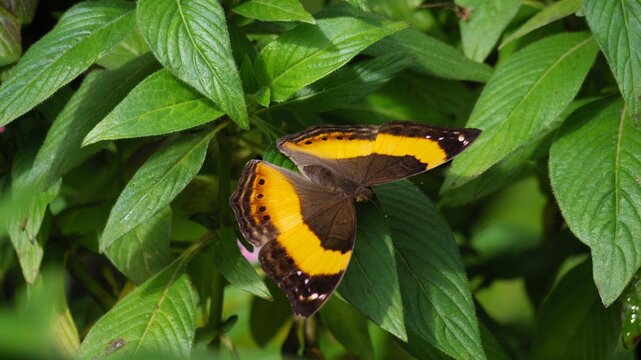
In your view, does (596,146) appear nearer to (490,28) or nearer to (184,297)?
(490,28)

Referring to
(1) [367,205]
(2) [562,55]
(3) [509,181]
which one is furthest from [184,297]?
(2) [562,55]

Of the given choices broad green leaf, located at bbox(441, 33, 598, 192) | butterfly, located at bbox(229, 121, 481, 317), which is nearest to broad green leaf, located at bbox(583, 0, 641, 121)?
broad green leaf, located at bbox(441, 33, 598, 192)

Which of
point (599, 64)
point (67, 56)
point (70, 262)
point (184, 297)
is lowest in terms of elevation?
point (70, 262)

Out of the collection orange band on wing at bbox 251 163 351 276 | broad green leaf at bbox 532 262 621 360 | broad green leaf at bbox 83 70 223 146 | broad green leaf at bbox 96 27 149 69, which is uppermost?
broad green leaf at bbox 83 70 223 146

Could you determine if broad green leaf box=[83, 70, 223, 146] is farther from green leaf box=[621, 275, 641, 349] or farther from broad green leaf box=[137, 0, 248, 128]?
green leaf box=[621, 275, 641, 349]

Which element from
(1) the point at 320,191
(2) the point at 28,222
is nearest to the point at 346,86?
(1) the point at 320,191

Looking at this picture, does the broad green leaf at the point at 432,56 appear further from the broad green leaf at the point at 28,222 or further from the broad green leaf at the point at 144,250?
the broad green leaf at the point at 28,222
